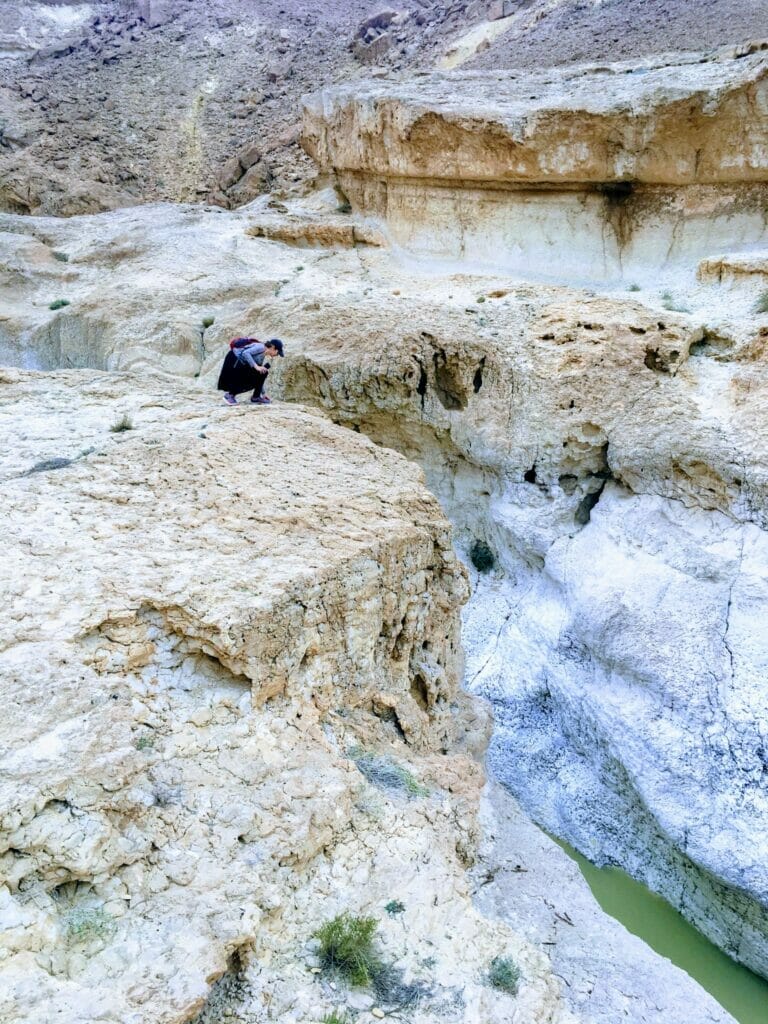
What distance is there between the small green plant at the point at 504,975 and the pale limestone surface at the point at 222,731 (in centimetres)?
7

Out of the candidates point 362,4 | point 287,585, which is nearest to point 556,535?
point 287,585

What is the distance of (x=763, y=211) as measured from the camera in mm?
12055

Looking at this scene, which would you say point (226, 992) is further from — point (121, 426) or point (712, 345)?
point (712, 345)

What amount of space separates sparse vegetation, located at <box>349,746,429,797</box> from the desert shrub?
5.90 m

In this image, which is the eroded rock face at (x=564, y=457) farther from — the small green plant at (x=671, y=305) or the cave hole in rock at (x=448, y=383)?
the small green plant at (x=671, y=305)

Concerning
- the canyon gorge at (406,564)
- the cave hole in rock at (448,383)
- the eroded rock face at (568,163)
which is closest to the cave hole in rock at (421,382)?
the canyon gorge at (406,564)

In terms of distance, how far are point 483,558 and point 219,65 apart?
1131 inches

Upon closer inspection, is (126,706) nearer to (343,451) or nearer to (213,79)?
(343,451)

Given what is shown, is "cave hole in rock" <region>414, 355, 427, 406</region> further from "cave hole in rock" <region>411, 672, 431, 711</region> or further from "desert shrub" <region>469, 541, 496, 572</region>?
"cave hole in rock" <region>411, 672, 431, 711</region>

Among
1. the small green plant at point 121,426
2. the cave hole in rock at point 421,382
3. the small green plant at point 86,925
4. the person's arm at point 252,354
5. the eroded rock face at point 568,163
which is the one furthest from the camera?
the eroded rock face at point 568,163

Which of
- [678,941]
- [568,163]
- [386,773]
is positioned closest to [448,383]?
[568,163]

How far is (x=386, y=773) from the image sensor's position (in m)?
5.31

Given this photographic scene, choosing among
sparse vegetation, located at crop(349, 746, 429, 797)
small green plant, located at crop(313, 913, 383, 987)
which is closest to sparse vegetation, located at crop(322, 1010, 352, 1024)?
small green plant, located at crop(313, 913, 383, 987)

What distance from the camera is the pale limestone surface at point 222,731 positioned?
353cm
